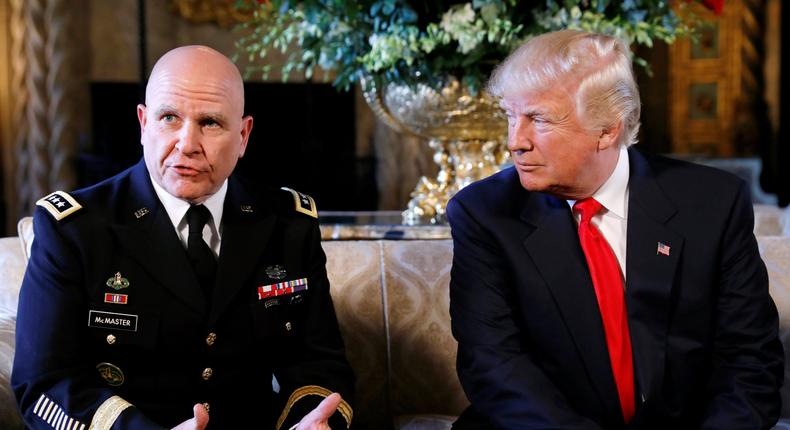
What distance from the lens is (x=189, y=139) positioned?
167 centimetres

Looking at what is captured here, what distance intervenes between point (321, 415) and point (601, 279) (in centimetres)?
61

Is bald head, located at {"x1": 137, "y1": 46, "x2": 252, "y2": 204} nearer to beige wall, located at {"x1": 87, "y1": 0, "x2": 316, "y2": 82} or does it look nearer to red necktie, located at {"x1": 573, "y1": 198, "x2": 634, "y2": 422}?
red necktie, located at {"x1": 573, "y1": 198, "x2": 634, "y2": 422}

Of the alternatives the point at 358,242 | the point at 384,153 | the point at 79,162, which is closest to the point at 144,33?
the point at 79,162

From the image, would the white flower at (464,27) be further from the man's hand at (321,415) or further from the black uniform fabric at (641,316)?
the man's hand at (321,415)

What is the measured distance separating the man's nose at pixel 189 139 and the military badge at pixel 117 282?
0.28 m

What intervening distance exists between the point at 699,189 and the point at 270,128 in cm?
599

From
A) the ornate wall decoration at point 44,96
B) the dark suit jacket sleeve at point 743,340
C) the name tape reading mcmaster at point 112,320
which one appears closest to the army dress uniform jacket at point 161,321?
the name tape reading mcmaster at point 112,320

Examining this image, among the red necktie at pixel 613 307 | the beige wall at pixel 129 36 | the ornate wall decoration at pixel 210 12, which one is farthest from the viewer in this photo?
the ornate wall decoration at pixel 210 12

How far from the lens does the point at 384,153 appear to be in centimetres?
775

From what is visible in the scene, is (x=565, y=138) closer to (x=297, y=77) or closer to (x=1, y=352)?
(x=1, y=352)

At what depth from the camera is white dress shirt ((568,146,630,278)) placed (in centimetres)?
189

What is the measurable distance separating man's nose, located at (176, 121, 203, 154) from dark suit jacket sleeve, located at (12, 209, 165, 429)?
278 mm

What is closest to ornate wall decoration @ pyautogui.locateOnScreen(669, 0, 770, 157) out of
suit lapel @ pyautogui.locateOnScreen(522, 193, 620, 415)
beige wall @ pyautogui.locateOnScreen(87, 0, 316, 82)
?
→ beige wall @ pyautogui.locateOnScreen(87, 0, 316, 82)

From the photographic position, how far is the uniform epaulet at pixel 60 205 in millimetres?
1746
